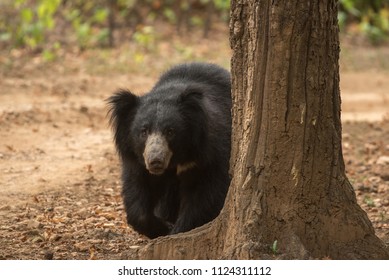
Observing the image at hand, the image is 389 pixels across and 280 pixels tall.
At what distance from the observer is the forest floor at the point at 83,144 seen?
5062 mm

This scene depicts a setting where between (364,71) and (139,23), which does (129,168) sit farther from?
(139,23)

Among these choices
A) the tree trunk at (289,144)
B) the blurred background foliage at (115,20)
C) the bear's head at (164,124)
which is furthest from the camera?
the blurred background foliage at (115,20)

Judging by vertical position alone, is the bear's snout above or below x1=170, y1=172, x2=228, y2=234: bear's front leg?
above

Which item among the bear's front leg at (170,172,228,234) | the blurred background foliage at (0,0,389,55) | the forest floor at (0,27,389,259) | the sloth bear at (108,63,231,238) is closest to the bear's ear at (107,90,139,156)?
the sloth bear at (108,63,231,238)

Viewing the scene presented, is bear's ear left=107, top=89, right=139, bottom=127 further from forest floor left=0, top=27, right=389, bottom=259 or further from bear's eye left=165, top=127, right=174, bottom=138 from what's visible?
forest floor left=0, top=27, right=389, bottom=259

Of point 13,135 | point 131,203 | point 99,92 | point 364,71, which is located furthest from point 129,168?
point 364,71

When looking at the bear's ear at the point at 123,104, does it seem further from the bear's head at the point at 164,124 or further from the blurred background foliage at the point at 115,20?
the blurred background foliage at the point at 115,20

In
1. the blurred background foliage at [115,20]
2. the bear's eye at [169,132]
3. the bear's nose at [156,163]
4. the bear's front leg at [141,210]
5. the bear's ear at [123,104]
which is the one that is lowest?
the bear's front leg at [141,210]

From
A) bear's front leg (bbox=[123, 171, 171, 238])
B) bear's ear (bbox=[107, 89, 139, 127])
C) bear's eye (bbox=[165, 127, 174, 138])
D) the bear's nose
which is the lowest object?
bear's front leg (bbox=[123, 171, 171, 238])

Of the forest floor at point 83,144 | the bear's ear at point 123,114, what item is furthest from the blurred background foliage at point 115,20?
the bear's ear at point 123,114

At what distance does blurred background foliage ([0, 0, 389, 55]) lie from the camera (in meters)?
13.1

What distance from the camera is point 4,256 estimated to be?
446cm

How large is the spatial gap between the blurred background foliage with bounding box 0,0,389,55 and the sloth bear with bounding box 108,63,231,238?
25.7 feet

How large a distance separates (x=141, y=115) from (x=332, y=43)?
144 cm
